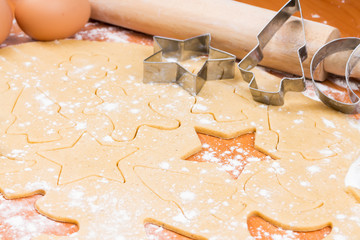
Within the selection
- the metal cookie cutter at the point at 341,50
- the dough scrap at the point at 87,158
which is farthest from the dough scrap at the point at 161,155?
the metal cookie cutter at the point at 341,50

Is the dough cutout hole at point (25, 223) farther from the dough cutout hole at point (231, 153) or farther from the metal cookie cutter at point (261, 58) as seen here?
the metal cookie cutter at point (261, 58)

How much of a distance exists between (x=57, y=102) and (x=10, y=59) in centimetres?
35

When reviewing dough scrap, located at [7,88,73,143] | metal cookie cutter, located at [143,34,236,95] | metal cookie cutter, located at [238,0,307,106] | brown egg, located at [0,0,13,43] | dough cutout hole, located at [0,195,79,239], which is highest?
metal cookie cutter, located at [238,0,307,106]

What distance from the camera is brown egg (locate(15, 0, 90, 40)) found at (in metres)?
1.80

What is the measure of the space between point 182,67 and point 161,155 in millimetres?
405

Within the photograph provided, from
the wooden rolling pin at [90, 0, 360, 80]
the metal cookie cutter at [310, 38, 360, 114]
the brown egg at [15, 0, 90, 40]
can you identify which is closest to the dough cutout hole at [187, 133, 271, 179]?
the metal cookie cutter at [310, 38, 360, 114]

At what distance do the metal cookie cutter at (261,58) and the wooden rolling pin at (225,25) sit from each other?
0.03m

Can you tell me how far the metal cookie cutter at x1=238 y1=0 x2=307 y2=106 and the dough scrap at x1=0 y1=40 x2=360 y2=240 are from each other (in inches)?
1.3

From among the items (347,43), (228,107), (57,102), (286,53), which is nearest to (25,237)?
(57,102)

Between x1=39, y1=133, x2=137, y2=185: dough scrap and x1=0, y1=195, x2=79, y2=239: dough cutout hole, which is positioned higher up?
x1=39, y1=133, x2=137, y2=185: dough scrap

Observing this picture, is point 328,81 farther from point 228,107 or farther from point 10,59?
point 10,59

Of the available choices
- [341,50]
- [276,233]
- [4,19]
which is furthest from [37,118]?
[341,50]

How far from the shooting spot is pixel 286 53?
1.76 metres

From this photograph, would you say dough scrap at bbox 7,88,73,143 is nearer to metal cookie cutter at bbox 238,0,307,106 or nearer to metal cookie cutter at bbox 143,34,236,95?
metal cookie cutter at bbox 143,34,236,95
